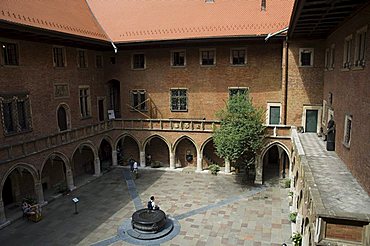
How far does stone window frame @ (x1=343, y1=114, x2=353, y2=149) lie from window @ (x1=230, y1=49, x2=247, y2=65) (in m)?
12.6

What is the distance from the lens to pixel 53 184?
23266 mm

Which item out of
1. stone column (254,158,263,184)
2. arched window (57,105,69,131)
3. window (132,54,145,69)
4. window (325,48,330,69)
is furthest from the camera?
window (132,54,145,69)

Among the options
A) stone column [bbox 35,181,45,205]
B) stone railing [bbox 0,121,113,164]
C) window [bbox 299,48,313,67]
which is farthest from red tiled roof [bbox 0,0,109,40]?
window [bbox 299,48,313,67]

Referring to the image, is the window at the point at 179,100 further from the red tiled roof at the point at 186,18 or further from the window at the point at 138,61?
the red tiled roof at the point at 186,18

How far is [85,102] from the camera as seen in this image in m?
25.8

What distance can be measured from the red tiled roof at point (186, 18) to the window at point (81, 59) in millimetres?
2945

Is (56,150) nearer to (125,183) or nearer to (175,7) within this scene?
(125,183)

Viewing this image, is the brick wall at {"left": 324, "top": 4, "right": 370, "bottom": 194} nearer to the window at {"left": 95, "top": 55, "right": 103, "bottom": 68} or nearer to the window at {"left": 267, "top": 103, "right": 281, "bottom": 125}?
the window at {"left": 267, "top": 103, "right": 281, "bottom": 125}

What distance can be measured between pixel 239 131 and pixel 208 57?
24.0 ft

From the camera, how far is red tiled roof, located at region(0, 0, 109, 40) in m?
18.6

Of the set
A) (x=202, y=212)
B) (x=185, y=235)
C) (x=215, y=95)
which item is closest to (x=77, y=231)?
(x=185, y=235)

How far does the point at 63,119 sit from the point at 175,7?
535 inches

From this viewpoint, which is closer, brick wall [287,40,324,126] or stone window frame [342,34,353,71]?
stone window frame [342,34,353,71]

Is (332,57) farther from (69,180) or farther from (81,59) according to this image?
(69,180)
